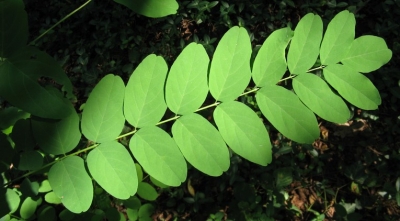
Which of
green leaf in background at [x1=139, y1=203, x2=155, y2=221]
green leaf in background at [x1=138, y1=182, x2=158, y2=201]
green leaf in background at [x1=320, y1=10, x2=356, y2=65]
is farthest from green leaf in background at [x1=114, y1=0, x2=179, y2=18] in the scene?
green leaf in background at [x1=139, y1=203, x2=155, y2=221]

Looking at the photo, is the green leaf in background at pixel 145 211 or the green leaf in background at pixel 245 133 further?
the green leaf in background at pixel 145 211

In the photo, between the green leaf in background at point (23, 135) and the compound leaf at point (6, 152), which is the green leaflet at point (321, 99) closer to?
the green leaf in background at point (23, 135)

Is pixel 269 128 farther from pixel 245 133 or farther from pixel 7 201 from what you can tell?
pixel 7 201

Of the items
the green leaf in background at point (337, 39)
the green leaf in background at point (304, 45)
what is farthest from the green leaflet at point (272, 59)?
the green leaf in background at point (337, 39)

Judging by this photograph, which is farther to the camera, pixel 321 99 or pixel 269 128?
pixel 269 128

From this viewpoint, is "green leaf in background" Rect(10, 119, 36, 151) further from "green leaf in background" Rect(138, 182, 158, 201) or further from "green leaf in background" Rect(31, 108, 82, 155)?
"green leaf in background" Rect(138, 182, 158, 201)

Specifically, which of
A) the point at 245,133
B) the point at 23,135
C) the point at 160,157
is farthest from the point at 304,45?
the point at 23,135
